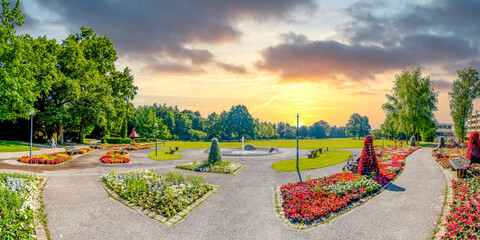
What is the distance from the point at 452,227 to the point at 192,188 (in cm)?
1095

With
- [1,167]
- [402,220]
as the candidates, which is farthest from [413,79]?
[1,167]

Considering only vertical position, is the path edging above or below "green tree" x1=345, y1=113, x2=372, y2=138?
below

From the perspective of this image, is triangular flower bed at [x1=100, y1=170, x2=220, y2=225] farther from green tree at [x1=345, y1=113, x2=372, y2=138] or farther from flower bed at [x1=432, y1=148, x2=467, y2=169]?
green tree at [x1=345, y1=113, x2=372, y2=138]

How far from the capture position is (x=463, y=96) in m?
46.1

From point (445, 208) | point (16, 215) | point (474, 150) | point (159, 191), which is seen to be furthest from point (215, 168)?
point (474, 150)

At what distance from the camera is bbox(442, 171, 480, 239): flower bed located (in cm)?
840

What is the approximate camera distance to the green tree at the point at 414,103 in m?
47.9

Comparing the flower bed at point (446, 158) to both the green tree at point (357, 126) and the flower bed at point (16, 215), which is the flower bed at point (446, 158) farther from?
the green tree at point (357, 126)

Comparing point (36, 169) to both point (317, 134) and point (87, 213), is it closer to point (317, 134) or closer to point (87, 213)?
point (87, 213)

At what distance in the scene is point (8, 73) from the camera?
27969mm

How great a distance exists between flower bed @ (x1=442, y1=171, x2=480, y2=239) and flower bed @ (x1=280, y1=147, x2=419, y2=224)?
3308 mm

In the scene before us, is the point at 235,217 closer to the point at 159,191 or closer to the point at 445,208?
the point at 159,191

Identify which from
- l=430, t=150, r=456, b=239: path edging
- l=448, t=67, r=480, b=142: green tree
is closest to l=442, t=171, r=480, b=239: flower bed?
l=430, t=150, r=456, b=239: path edging

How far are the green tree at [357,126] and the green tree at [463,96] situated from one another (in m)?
62.3
